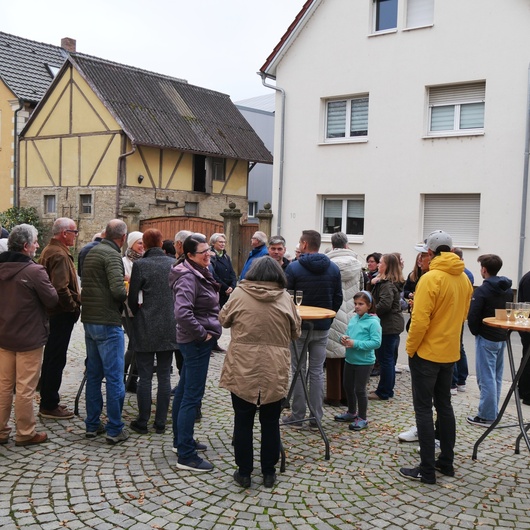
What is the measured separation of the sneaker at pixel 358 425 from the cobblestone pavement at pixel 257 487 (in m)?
0.09

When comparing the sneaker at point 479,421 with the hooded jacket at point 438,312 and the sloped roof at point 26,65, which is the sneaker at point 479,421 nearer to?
the hooded jacket at point 438,312

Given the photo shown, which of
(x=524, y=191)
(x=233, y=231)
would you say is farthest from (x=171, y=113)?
(x=524, y=191)

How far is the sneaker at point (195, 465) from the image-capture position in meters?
5.18

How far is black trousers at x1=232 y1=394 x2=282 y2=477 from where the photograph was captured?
15.7 ft

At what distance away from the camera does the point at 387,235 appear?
53.4 feet

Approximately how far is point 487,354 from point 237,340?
3.20m

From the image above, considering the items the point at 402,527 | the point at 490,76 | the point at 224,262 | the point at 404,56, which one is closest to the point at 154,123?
the point at 404,56

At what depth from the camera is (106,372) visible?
5.80 metres

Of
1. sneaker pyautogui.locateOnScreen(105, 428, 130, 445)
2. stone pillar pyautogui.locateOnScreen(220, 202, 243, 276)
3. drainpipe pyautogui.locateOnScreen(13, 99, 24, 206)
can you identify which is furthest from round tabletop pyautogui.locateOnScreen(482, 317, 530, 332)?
drainpipe pyautogui.locateOnScreen(13, 99, 24, 206)

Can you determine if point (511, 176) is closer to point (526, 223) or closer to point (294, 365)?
point (526, 223)

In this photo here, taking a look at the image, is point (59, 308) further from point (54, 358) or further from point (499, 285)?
point (499, 285)

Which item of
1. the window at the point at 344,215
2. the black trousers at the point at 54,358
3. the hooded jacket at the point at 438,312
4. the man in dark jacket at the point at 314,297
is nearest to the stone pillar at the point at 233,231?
the window at the point at 344,215

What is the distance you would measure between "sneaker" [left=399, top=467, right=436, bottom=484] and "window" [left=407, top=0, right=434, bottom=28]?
13113 millimetres

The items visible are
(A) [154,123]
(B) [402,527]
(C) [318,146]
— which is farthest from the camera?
(A) [154,123]
